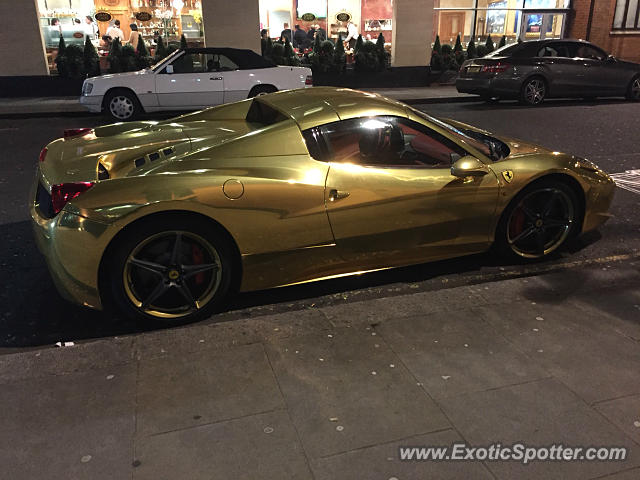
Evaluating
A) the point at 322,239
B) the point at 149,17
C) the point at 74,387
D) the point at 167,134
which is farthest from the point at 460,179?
the point at 149,17

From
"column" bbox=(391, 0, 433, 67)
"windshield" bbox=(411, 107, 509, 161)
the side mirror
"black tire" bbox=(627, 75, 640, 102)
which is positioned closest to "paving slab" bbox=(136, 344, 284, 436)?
the side mirror

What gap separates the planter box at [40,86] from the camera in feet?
53.3

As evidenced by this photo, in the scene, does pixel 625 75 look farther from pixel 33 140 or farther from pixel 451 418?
pixel 451 418

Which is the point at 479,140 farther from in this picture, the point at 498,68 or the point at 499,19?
the point at 499,19

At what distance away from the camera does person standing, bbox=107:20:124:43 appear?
A: 1731 cm

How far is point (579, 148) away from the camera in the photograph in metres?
9.36

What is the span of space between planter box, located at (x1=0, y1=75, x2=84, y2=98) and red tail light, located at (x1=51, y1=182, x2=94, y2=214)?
1439cm

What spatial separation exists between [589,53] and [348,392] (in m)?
14.5

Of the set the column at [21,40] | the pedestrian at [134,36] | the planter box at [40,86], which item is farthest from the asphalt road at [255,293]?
the pedestrian at [134,36]

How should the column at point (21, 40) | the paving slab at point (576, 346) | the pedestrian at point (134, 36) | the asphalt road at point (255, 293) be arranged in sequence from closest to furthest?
the paving slab at point (576, 346), the asphalt road at point (255, 293), the column at point (21, 40), the pedestrian at point (134, 36)

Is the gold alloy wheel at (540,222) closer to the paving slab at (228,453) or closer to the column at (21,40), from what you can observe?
the paving slab at (228,453)

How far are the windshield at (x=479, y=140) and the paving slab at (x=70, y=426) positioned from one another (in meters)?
2.80

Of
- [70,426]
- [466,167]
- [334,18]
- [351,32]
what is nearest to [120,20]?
[334,18]

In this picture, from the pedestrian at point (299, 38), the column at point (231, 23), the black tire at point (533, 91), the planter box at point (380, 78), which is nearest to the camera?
the black tire at point (533, 91)
